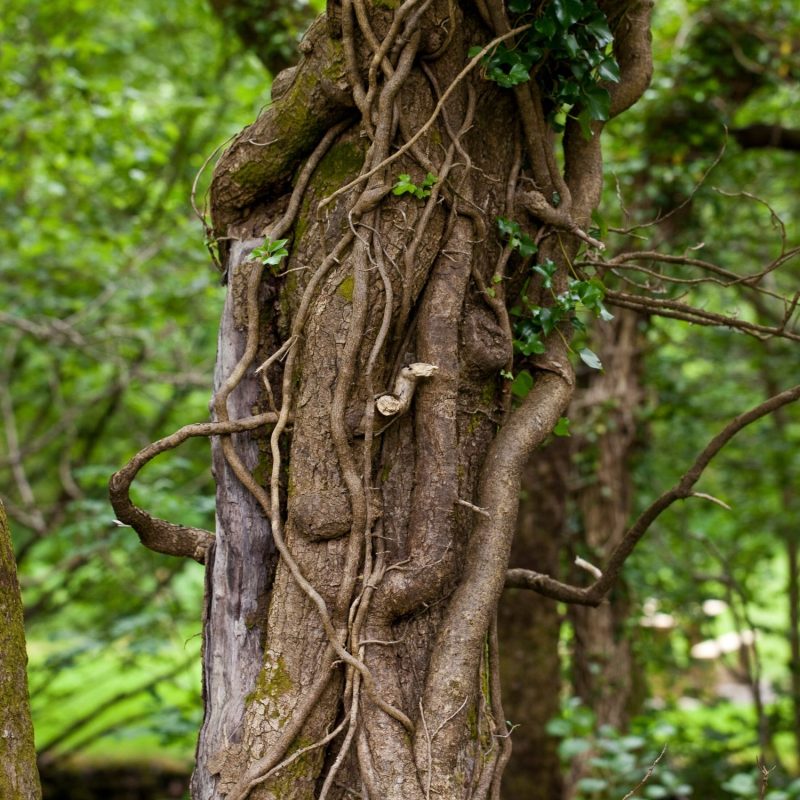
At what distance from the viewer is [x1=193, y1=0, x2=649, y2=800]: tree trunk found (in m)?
1.84

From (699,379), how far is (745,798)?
3664 millimetres

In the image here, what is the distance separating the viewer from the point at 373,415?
6.19 feet

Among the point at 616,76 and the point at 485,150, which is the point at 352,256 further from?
the point at 616,76

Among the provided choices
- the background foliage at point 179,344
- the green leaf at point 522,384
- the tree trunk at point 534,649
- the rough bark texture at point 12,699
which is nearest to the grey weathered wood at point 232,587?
the rough bark texture at point 12,699

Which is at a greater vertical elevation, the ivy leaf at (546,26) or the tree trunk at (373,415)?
the ivy leaf at (546,26)

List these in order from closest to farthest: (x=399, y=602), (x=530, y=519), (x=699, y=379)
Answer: (x=399, y=602) → (x=530, y=519) → (x=699, y=379)

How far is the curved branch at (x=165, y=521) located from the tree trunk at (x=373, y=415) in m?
0.06

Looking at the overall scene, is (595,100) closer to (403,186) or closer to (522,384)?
(403,186)

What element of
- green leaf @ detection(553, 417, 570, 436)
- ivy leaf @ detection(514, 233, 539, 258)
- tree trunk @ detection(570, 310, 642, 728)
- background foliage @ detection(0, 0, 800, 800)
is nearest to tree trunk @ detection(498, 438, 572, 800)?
background foliage @ detection(0, 0, 800, 800)

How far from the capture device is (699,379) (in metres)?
7.57

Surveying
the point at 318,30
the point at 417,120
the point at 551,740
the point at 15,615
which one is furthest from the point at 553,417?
the point at 551,740

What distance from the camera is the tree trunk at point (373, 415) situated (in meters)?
1.84

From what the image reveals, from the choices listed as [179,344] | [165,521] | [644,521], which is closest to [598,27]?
[644,521]

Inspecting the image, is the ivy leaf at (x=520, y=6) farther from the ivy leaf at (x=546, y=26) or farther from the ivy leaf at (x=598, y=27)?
the ivy leaf at (x=598, y=27)
